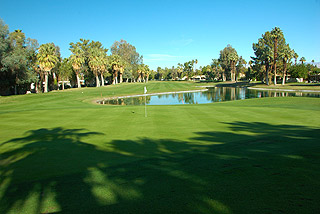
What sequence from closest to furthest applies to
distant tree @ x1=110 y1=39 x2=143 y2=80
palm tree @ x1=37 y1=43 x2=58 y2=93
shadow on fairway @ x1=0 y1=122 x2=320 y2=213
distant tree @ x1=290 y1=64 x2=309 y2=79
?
shadow on fairway @ x1=0 y1=122 x2=320 y2=213
palm tree @ x1=37 y1=43 x2=58 y2=93
distant tree @ x1=290 y1=64 x2=309 y2=79
distant tree @ x1=110 y1=39 x2=143 y2=80

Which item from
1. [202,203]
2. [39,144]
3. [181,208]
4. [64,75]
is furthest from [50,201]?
[64,75]

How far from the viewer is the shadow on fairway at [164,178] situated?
12.0 feet

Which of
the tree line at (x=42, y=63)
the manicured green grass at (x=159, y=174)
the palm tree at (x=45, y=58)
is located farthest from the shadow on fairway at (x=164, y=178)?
the palm tree at (x=45, y=58)

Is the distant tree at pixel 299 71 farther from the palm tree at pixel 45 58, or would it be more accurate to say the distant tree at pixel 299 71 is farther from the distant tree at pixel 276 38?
the palm tree at pixel 45 58

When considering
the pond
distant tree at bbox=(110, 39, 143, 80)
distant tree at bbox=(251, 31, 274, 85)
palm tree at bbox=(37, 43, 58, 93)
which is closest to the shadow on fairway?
the pond

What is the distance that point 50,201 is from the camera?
164 inches

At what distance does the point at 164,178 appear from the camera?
196 inches

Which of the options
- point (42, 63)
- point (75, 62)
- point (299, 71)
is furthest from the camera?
point (299, 71)

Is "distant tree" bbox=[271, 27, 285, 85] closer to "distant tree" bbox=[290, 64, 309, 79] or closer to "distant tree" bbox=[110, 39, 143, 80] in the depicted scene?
"distant tree" bbox=[290, 64, 309, 79]

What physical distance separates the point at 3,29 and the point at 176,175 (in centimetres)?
5072

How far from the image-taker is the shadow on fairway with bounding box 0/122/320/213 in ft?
12.0

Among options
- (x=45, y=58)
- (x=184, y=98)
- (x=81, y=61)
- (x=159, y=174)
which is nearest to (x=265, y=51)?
(x=184, y=98)

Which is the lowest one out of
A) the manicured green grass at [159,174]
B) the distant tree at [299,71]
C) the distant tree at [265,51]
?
the manicured green grass at [159,174]

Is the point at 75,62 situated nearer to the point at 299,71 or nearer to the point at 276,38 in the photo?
the point at 276,38
